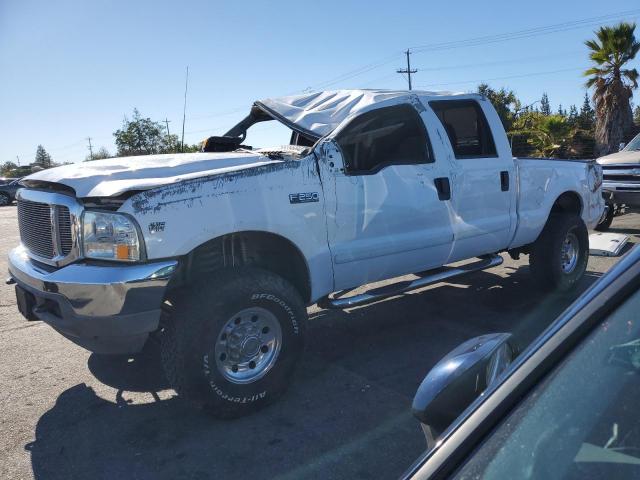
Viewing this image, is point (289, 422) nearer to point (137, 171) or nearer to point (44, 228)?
point (137, 171)

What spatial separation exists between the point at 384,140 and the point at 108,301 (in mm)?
2530

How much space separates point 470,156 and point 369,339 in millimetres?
1900

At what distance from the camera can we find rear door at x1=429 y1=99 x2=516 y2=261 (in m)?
4.85

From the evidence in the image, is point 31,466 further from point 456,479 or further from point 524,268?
point 524,268

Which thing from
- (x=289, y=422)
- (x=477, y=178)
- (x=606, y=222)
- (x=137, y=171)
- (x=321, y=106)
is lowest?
(x=289, y=422)

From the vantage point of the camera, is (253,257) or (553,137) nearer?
(253,257)

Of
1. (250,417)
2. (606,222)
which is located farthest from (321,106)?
(606,222)

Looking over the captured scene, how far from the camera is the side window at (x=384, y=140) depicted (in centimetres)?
422

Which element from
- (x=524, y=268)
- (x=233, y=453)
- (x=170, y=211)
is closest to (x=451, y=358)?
(x=233, y=453)

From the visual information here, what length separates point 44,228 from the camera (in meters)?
3.68

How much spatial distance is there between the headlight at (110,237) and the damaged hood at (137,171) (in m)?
0.14

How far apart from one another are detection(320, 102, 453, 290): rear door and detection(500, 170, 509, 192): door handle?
0.88m

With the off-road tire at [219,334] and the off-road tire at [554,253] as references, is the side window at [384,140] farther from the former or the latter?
the off-road tire at [554,253]

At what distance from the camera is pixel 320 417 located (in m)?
3.51
